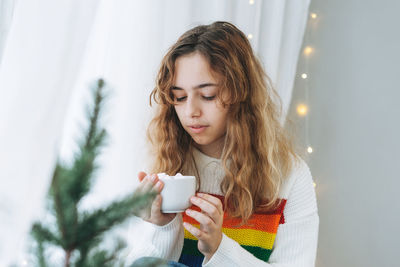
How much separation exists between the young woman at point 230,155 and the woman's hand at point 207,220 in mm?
68

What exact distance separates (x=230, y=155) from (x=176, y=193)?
357mm

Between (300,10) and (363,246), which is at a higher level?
(300,10)

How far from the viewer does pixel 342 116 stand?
1644 mm

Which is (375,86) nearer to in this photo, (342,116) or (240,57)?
(342,116)

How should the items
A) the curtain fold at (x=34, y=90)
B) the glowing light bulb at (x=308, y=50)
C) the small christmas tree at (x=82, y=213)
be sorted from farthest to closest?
the glowing light bulb at (x=308, y=50) < the curtain fold at (x=34, y=90) < the small christmas tree at (x=82, y=213)

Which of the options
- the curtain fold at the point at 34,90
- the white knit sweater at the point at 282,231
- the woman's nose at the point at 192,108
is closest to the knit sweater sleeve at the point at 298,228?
the white knit sweater at the point at 282,231

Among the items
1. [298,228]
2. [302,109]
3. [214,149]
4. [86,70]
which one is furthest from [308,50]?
[86,70]

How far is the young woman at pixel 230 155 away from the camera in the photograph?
1.04 m

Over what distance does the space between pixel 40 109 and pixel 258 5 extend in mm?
1042

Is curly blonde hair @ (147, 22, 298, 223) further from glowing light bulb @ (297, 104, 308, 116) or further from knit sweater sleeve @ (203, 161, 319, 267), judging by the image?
glowing light bulb @ (297, 104, 308, 116)

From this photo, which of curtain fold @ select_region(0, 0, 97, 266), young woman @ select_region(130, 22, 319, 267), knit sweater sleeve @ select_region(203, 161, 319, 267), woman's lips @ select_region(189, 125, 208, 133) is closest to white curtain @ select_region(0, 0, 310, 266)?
curtain fold @ select_region(0, 0, 97, 266)

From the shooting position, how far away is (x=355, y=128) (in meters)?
1.61

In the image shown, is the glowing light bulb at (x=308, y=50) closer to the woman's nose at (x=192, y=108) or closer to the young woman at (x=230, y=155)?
the young woman at (x=230, y=155)

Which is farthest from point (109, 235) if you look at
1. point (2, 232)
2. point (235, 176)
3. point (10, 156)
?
point (235, 176)
